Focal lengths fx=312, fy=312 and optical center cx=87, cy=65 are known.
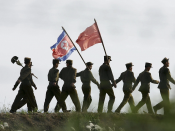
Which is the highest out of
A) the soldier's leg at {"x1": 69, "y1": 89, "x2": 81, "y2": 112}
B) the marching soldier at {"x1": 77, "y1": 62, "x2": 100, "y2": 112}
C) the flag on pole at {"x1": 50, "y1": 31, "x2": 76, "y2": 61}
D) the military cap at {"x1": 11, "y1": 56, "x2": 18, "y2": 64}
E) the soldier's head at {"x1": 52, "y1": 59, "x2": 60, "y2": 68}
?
the flag on pole at {"x1": 50, "y1": 31, "x2": 76, "y2": 61}

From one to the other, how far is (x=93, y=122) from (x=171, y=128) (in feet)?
23.5

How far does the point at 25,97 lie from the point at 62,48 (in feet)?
8.12

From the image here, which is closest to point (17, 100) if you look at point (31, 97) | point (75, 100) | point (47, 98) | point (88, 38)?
point (31, 97)

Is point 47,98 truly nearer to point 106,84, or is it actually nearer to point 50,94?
point 50,94

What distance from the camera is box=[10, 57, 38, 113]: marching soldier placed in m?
11.1

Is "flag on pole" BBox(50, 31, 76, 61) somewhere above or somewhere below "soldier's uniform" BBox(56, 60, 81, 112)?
above

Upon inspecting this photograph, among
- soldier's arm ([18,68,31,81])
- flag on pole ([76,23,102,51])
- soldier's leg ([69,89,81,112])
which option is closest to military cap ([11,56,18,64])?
soldier's arm ([18,68,31,81])

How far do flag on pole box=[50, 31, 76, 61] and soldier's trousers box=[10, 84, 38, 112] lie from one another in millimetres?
1857

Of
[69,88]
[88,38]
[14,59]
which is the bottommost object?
[69,88]

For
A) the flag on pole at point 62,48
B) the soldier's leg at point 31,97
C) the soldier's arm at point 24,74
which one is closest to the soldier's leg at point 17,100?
the soldier's leg at point 31,97

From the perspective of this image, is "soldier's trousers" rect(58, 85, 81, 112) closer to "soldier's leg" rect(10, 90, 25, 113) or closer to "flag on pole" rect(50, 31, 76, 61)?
"soldier's leg" rect(10, 90, 25, 113)

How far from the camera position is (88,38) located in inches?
469

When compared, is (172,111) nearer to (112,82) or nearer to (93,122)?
(93,122)

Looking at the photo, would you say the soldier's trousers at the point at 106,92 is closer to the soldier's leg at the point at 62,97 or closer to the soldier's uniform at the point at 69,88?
the soldier's uniform at the point at 69,88
